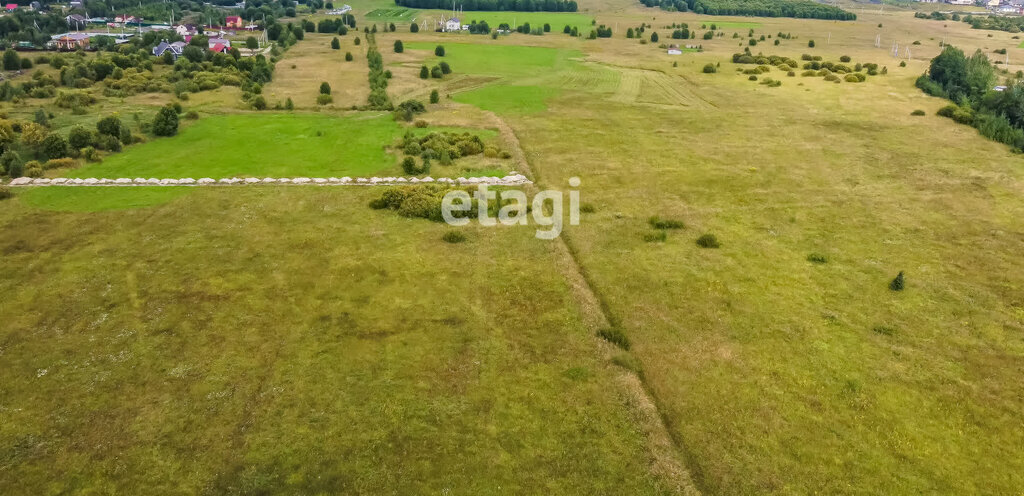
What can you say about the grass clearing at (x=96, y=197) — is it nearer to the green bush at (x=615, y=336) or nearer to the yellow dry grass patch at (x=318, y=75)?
the yellow dry grass patch at (x=318, y=75)

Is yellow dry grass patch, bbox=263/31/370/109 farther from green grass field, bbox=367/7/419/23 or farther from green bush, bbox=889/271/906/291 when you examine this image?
green bush, bbox=889/271/906/291

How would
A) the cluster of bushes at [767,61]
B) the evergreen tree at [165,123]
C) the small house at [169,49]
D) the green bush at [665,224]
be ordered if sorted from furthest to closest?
the cluster of bushes at [767,61]
the small house at [169,49]
the evergreen tree at [165,123]
the green bush at [665,224]

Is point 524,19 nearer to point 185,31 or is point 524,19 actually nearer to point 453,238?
point 185,31

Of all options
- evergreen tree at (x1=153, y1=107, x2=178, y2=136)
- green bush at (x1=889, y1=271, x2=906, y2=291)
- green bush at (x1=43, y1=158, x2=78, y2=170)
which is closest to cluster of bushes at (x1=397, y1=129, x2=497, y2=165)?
evergreen tree at (x1=153, y1=107, x2=178, y2=136)

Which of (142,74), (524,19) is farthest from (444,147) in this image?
(524,19)

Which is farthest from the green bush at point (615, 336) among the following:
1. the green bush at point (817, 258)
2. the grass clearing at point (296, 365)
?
the green bush at point (817, 258)

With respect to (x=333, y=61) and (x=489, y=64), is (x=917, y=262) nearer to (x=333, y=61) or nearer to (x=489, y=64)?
(x=489, y=64)
